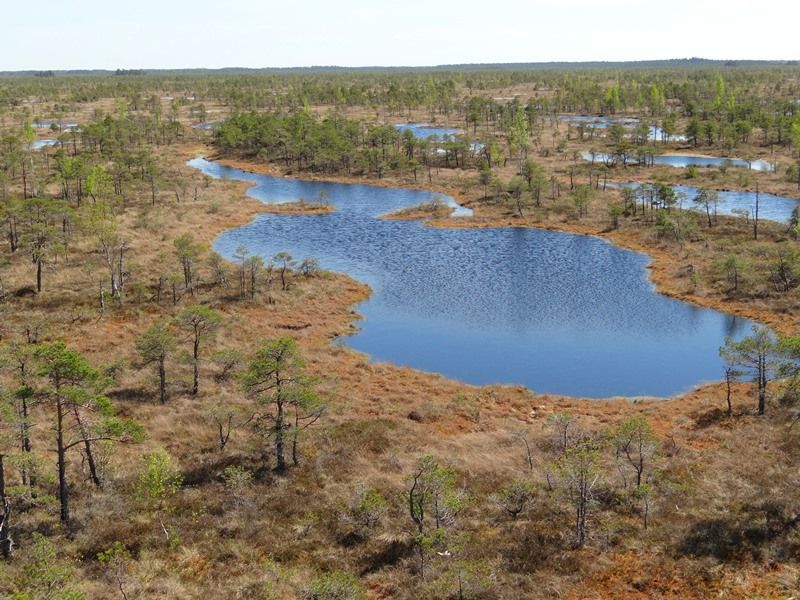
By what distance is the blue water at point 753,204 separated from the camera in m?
107

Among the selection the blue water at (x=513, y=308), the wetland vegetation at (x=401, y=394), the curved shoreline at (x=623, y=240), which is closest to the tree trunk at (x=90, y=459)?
the wetland vegetation at (x=401, y=394)

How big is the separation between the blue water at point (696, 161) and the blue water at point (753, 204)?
79.0ft

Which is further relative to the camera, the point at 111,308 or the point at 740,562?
the point at 111,308

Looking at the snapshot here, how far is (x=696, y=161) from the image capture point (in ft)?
526

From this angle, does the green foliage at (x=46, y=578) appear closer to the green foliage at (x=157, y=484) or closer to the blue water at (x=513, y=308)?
the green foliage at (x=157, y=484)

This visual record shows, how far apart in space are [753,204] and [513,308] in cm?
6595

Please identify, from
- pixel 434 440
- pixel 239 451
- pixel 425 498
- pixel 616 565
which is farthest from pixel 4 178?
pixel 616 565

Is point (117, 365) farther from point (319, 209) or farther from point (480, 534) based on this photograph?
point (319, 209)

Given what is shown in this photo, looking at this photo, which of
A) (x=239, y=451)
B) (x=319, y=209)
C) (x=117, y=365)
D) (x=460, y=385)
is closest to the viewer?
(x=239, y=451)

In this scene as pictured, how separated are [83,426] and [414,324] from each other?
132 ft

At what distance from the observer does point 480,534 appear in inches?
1334

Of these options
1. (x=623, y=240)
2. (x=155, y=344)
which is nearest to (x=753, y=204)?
(x=623, y=240)

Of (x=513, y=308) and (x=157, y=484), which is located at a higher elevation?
(x=513, y=308)

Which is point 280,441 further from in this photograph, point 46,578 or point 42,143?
point 42,143
